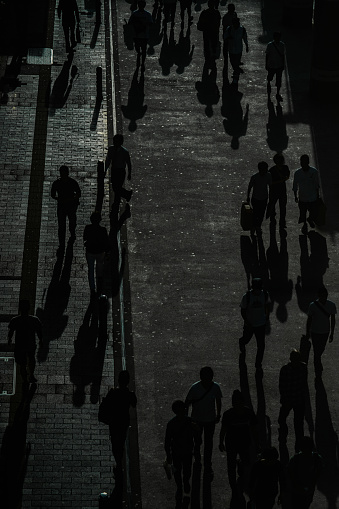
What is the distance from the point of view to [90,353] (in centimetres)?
2250

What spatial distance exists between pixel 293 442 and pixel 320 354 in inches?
71.0

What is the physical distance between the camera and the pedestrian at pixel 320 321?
68.9 feet

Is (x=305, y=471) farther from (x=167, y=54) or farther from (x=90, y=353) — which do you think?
(x=167, y=54)

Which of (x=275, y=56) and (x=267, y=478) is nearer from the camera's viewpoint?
(x=267, y=478)

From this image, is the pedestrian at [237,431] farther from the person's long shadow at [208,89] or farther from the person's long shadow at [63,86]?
the person's long shadow at [63,86]

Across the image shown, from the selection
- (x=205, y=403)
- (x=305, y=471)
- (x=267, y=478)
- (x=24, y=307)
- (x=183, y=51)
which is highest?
(x=183, y=51)

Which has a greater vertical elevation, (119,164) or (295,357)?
(119,164)

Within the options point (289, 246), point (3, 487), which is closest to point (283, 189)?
point (289, 246)

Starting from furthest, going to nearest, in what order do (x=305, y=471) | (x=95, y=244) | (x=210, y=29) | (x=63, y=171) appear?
1. (x=210, y=29)
2. (x=63, y=171)
3. (x=95, y=244)
4. (x=305, y=471)

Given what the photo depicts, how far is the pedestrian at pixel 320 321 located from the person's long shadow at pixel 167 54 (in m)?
14.6

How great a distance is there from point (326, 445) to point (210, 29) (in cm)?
1659

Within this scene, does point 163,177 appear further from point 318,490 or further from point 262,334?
point 318,490

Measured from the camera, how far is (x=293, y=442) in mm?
20281

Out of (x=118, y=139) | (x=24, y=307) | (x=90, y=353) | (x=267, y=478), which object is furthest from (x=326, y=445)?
(x=118, y=139)
